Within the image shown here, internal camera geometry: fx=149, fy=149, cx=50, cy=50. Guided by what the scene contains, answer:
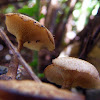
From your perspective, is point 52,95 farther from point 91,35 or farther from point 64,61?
point 91,35

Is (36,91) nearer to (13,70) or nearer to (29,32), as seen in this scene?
(13,70)

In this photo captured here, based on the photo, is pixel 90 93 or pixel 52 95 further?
pixel 90 93

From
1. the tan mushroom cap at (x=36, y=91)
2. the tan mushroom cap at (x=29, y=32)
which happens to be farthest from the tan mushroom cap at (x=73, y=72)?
the tan mushroom cap at (x=36, y=91)

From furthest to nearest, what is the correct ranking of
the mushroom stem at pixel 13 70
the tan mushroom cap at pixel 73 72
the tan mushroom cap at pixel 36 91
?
the mushroom stem at pixel 13 70
the tan mushroom cap at pixel 73 72
the tan mushroom cap at pixel 36 91

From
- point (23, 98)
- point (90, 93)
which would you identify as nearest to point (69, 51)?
point (90, 93)

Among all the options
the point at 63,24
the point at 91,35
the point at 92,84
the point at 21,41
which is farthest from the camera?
the point at 63,24

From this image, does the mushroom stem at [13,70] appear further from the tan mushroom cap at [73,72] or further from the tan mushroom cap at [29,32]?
the tan mushroom cap at [73,72]

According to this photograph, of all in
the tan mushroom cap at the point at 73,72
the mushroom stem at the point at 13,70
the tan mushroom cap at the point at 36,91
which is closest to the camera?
the tan mushroom cap at the point at 36,91

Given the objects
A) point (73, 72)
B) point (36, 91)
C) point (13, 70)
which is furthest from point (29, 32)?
point (36, 91)
